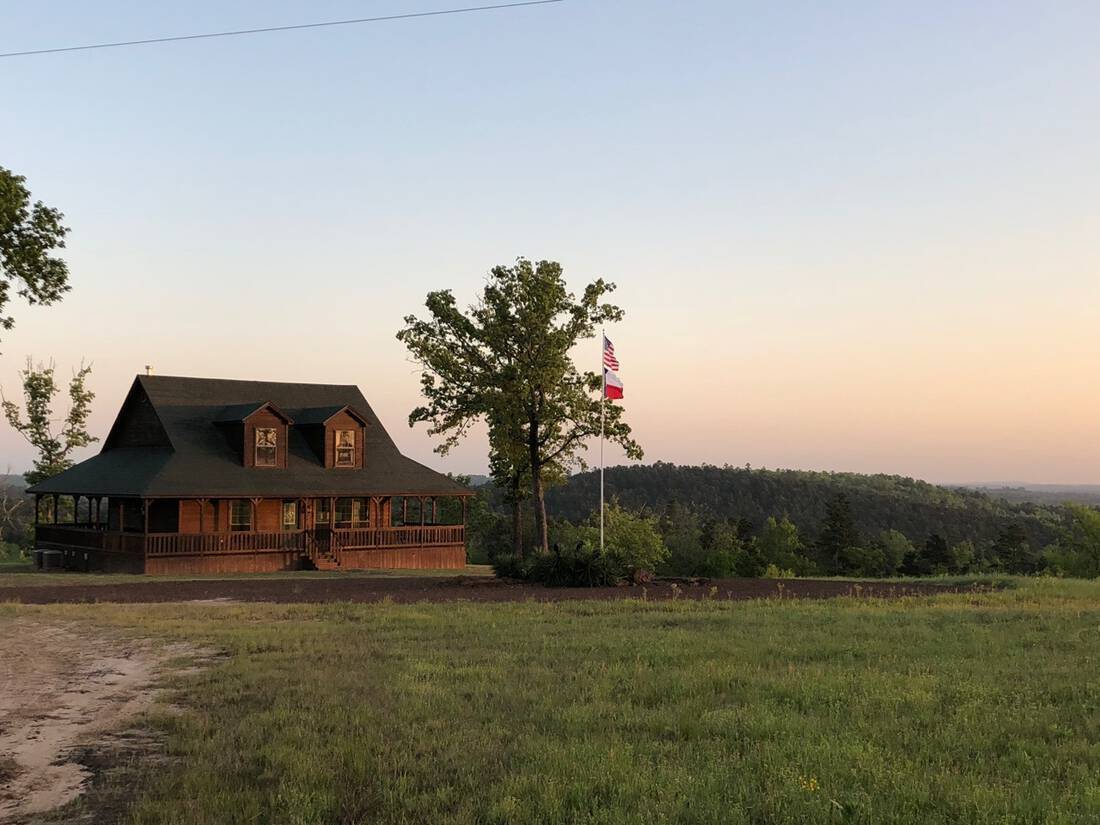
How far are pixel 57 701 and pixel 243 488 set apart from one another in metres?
26.2

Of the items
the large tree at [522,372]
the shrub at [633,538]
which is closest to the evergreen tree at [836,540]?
the shrub at [633,538]

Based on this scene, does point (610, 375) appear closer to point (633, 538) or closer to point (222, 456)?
point (222, 456)

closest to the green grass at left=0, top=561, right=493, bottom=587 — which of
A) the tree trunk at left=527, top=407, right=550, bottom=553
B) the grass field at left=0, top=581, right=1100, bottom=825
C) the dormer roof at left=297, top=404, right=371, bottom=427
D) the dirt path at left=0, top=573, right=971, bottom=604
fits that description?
the dirt path at left=0, top=573, right=971, bottom=604

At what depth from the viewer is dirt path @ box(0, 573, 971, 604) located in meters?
22.2

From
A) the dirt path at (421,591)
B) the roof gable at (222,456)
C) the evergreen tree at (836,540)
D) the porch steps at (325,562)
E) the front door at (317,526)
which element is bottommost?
the evergreen tree at (836,540)

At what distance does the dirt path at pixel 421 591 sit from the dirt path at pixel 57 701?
7040mm

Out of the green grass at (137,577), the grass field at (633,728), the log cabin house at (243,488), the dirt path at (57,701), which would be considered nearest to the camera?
the grass field at (633,728)

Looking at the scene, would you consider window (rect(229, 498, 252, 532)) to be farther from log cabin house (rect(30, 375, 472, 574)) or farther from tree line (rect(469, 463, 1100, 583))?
tree line (rect(469, 463, 1100, 583))

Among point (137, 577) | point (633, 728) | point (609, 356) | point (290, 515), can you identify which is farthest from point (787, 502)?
point (633, 728)

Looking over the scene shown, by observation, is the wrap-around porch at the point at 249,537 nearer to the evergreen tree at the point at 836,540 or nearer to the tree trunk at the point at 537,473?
the tree trunk at the point at 537,473

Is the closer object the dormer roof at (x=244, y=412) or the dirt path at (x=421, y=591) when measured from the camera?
the dirt path at (x=421, y=591)

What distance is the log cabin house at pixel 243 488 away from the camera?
35344 mm

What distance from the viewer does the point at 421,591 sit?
23.8 m

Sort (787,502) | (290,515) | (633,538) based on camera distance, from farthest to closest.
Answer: (787,502) → (633,538) → (290,515)
